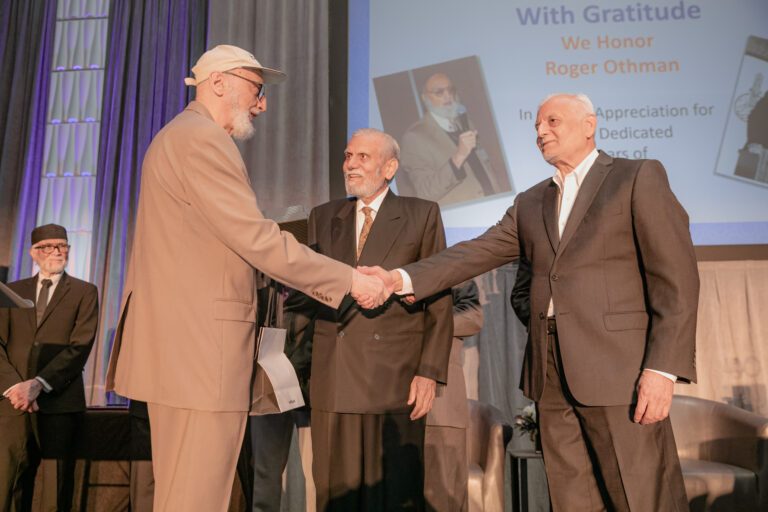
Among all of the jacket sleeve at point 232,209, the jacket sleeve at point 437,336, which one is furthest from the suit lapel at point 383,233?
the jacket sleeve at point 232,209

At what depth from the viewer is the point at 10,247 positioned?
598cm

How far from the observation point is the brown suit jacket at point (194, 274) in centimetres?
197

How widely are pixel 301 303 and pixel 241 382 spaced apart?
2.89 ft

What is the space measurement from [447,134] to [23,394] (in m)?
3.24

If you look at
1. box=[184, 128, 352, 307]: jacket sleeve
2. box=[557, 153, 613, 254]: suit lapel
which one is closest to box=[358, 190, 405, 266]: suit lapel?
box=[184, 128, 352, 307]: jacket sleeve

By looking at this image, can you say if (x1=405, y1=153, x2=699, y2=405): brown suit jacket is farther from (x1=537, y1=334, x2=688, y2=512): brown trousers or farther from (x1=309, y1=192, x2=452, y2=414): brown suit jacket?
(x1=309, y1=192, x2=452, y2=414): brown suit jacket

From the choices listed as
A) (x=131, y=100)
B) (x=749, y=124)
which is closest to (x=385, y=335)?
(x=749, y=124)

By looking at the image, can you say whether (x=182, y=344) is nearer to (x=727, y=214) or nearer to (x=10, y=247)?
(x=727, y=214)

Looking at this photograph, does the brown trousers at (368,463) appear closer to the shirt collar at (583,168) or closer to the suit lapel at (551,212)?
the suit lapel at (551,212)

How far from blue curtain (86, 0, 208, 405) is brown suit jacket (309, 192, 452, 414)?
3.56 m

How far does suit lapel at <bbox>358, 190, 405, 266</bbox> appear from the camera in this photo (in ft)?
8.98

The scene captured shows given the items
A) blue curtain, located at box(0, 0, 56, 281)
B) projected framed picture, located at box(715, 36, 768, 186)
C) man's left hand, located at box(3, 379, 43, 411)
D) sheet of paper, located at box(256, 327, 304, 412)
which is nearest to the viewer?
sheet of paper, located at box(256, 327, 304, 412)

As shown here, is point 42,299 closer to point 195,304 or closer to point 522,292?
point 195,304

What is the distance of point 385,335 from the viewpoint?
260cm
